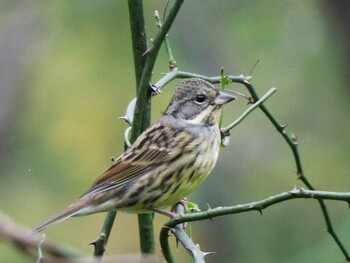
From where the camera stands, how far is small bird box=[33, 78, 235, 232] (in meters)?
3.82

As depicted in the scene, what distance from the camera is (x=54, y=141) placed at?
8.81 meters

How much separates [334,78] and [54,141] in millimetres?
2731

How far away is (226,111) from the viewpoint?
8031 millimetres

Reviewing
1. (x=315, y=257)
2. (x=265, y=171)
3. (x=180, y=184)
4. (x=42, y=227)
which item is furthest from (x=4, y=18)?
(x=42, y=227)

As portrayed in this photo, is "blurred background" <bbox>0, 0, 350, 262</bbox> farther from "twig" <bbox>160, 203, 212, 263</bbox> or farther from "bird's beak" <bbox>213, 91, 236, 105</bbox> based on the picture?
"twig" <bbox>160, 203, 212, 263</bbox>

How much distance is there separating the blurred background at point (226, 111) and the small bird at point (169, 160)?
3474mm

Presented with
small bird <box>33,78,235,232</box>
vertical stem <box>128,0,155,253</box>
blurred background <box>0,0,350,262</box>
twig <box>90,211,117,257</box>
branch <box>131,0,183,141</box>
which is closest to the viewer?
branch <box>131,0,183,141</box>

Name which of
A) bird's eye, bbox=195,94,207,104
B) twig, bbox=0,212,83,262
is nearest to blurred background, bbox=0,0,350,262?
bird's eye, bbox=195,94,207,104

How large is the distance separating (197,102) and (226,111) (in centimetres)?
384

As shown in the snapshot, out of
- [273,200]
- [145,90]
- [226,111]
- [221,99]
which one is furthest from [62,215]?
[226,111]

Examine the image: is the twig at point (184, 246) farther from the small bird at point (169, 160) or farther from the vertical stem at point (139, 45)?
the small bird at point (169, 160)

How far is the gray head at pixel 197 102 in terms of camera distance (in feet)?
13.6

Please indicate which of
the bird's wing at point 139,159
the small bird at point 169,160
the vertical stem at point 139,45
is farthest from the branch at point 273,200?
the bird's wing at point 139,159

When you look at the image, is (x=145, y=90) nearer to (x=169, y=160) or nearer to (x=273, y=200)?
(x=273, y=200)
